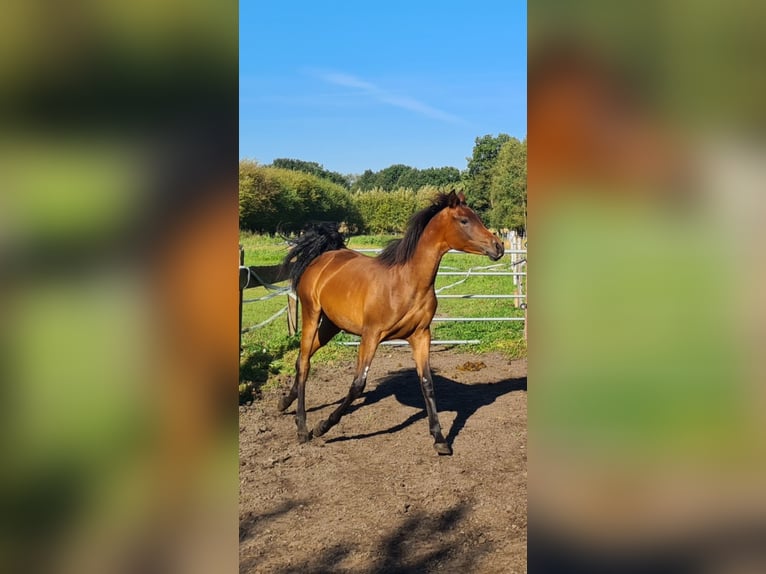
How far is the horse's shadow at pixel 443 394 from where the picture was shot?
578cm

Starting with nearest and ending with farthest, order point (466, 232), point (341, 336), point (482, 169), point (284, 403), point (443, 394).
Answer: point (466, 232) < point (284, 403) < point (443, 394) < point (341, 336) < point (482, 169)

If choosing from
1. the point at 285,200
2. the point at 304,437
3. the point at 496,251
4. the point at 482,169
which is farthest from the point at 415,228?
the point at 482,169

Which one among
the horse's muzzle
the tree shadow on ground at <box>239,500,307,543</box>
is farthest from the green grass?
the horse's muzzle

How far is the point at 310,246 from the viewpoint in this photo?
6469 mm

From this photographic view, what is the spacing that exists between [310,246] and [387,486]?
10.0ft

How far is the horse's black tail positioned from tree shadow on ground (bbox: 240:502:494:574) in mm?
3414

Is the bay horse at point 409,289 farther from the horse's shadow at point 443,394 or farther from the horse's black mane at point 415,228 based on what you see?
the horse's shadow at point 443,394

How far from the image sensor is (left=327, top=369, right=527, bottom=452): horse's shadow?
578 centimetres

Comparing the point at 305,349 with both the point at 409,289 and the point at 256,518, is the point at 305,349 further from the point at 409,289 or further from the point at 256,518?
the point at 256,518

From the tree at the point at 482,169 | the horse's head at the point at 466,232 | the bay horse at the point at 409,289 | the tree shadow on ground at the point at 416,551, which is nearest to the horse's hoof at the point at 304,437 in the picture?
the bay horse at the point at 409,289
